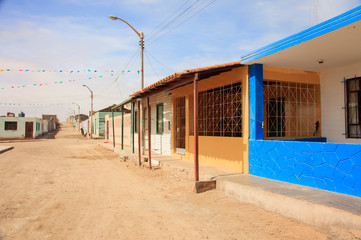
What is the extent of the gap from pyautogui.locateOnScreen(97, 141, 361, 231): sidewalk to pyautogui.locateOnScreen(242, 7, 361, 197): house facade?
1.13 ft

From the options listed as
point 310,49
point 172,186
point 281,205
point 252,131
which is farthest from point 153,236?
point 310,49

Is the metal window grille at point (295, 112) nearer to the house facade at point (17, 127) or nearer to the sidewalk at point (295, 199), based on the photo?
the sidewalk at point (295, 199)

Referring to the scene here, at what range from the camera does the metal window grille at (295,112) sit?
8.05 meters

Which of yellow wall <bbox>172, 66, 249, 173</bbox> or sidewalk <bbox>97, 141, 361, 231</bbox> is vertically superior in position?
yellow wall <bbox>172, 66, 249, 173</bbox>

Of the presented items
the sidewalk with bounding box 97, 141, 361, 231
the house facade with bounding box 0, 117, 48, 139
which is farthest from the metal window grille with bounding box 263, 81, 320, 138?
the house facade with bounding box 0, 117, 48, 139

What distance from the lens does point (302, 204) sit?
436 cm

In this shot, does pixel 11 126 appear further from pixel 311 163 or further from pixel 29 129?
pixel 311 163

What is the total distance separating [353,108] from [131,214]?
20.6 ft

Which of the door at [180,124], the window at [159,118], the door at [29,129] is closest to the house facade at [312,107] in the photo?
the door at [180,124]

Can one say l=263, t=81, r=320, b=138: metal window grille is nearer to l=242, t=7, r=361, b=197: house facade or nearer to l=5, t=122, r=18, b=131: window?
l=242, t=7, r=361, b=197: house facade

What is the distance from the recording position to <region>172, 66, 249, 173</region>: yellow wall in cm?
714

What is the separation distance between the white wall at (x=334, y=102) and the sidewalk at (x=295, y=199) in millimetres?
2920

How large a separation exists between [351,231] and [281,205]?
51.6 inches

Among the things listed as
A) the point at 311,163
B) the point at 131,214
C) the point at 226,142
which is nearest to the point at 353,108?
the point at 311,163
